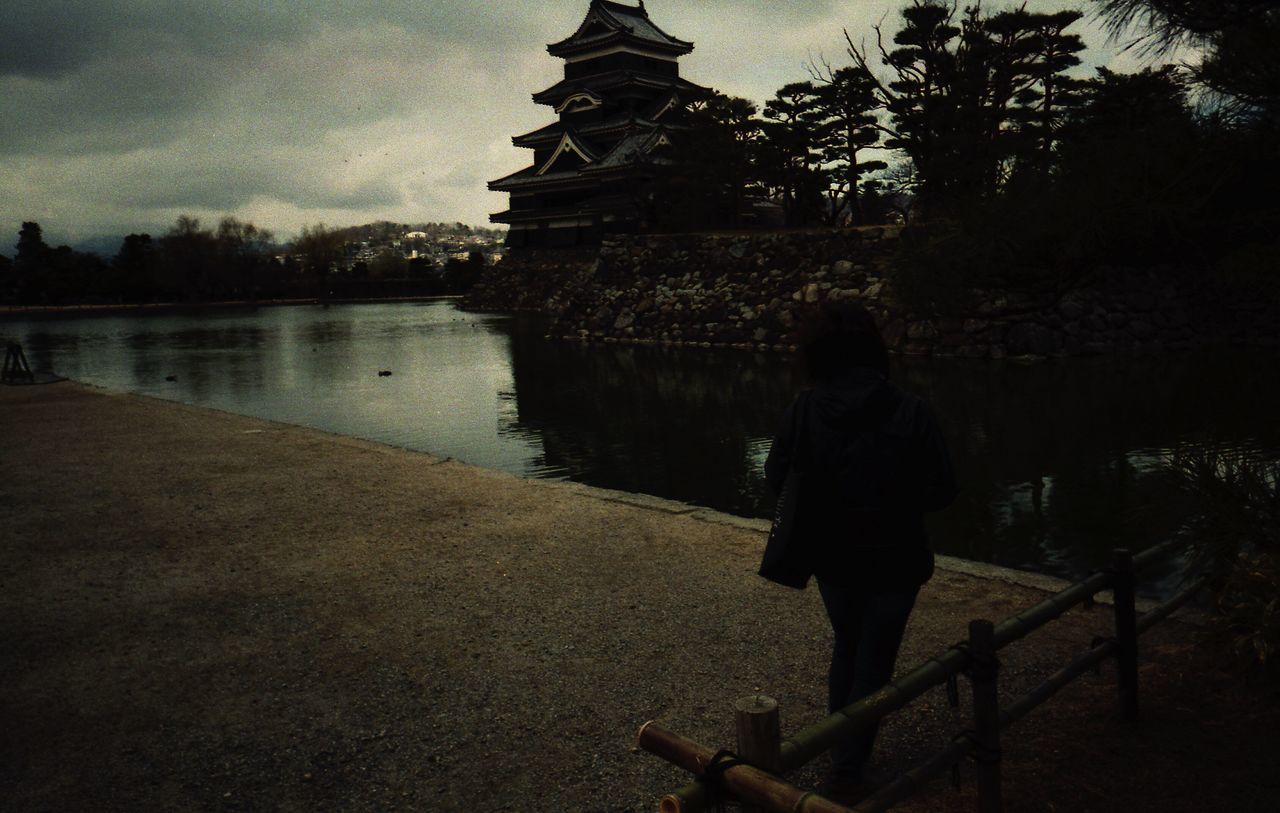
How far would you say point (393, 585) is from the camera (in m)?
5.10

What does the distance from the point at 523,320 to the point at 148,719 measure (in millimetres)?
33157

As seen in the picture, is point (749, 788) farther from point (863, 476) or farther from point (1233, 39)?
point (1233, 39)

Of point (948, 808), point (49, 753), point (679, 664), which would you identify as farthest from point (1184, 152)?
point (49, 753)

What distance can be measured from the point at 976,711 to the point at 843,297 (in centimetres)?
1396

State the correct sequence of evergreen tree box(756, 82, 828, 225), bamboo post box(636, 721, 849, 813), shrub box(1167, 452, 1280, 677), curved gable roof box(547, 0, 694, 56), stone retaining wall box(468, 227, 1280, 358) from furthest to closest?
curved gable roof box(547, 0, 694, 56)
evergreen tree box(756, 82, 828, 225)
stone retaining wall box(468, 227, 1280, 358)
shrub box(1167, 452, 1280, 677)
bamboo post box(636, 721, 849, 813)

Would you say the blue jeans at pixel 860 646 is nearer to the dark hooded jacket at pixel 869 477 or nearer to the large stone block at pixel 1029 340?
the dark hooded jacket at pixel 869 477

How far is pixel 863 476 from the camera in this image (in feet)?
8.52

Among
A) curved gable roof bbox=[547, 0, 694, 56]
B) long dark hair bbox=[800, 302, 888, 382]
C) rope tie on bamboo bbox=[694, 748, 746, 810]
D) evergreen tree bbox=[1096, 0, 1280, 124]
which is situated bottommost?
rope tie on bamboo bbox=[694, 748, 746, 810]

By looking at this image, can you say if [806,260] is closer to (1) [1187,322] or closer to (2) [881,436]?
(1) [1187,322]

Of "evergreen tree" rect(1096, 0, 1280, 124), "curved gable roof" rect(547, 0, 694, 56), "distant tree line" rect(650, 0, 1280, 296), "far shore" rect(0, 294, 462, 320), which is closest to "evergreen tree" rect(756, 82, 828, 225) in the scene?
"distant tree line" rect(650, 0, 1280, 296)

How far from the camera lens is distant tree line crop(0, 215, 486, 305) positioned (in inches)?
2381

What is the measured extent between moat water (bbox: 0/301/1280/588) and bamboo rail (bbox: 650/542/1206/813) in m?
0.64

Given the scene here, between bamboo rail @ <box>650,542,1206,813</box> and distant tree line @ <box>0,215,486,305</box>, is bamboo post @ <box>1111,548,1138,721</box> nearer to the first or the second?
bamboo rail @ <box>650,542,1206,813</box>

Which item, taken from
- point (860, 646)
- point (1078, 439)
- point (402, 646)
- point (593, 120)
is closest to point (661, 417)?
point (1078, 439)
